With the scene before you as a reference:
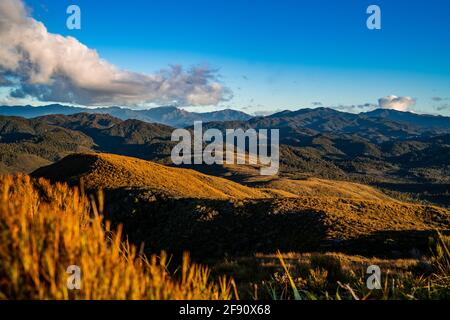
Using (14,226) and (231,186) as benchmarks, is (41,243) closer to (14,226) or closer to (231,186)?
(14,226)

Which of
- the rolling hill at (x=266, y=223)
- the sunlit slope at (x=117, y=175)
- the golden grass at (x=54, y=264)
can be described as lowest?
the rolling hill at (x=266, y=223)

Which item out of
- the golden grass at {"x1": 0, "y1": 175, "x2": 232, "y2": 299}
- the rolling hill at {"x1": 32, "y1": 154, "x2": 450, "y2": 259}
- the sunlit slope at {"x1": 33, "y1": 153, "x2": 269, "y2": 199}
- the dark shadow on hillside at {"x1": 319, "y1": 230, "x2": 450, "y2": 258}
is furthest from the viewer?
the sunlit slope at {"x1": 33, "y1": 153, "x2": 269, "y2": 199}

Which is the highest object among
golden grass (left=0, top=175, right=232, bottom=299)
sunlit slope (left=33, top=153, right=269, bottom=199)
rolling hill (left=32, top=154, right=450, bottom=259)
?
golden grass (left=0, top=175, right=232, bottom=299)

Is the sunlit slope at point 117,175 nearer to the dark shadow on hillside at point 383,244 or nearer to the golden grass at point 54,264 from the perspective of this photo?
the dark shadow on hillside at point 383,244

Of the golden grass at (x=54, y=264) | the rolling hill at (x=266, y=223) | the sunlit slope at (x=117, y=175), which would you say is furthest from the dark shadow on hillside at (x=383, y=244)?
the sunlit slope at (x=117, y=175)

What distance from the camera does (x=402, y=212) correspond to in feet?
136

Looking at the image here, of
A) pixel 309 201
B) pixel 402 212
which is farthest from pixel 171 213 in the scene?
pixel 402 212

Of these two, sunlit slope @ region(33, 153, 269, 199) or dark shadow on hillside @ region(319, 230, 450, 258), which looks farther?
sunlit slope @ region(33, 153, 269, 199)

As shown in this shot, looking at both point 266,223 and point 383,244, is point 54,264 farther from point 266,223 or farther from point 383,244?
point 266,223

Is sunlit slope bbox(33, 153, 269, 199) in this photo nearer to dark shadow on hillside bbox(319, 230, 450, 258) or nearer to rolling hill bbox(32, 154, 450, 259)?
rolling hill bbox(32, 154, 450, 259)

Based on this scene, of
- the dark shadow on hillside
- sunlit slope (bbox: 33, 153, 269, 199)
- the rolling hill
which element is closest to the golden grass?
the dark shadow on hillside

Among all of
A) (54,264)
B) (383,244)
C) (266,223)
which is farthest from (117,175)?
(54,264)

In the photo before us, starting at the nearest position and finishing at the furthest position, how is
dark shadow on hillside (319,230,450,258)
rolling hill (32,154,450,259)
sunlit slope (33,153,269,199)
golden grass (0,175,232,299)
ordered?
golden grass (0,175,232,299) → dark shadow on hillside (319,230,450,258) → rolling hill (32,154,450,259) → sunlit slope (33,153,269,199)
